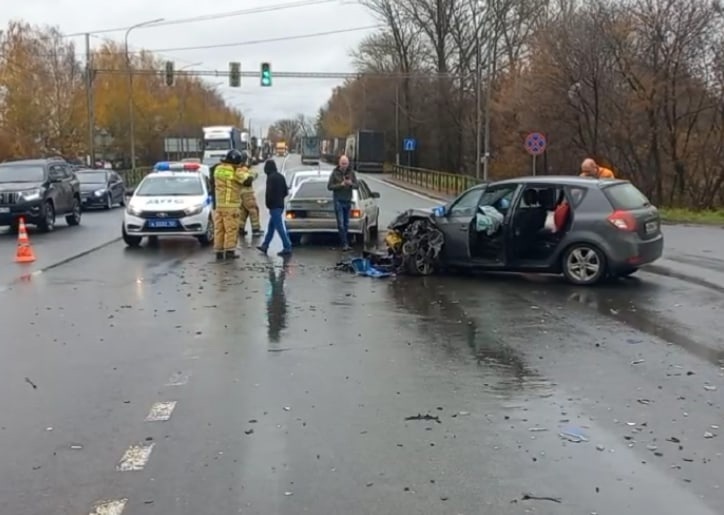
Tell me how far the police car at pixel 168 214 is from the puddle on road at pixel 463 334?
7.08 meters

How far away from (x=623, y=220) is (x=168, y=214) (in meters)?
9.72

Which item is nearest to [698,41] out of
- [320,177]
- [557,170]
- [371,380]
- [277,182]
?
[557,170]

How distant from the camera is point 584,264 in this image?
12461 mm

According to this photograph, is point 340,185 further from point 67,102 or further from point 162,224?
point 67,102

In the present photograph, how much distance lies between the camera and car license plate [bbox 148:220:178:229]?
723 inches

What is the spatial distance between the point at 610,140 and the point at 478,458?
32551mm

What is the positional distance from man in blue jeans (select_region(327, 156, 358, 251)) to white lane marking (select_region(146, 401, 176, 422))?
10.7m

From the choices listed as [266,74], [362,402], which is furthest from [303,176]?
[266,74]

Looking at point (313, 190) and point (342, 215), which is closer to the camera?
point (342, 215)

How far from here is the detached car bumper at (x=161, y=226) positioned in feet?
60.3

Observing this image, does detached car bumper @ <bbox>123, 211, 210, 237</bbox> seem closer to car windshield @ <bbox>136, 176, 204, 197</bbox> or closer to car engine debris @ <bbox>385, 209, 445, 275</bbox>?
car windshield @ <bbox>136, 176, 204, 197</bbox>

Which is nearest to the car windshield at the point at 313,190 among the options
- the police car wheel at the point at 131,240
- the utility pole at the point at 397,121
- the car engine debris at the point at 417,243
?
the police car wheel at the point at 131,240

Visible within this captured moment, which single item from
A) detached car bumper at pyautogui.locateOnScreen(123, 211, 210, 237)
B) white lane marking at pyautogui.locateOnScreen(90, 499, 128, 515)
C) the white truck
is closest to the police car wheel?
detached car bumper at pyautogui.locateOnScreen(123, 211, 210, 237)

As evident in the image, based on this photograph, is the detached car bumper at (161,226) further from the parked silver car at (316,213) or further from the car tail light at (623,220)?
the car tail light at (623,220)
